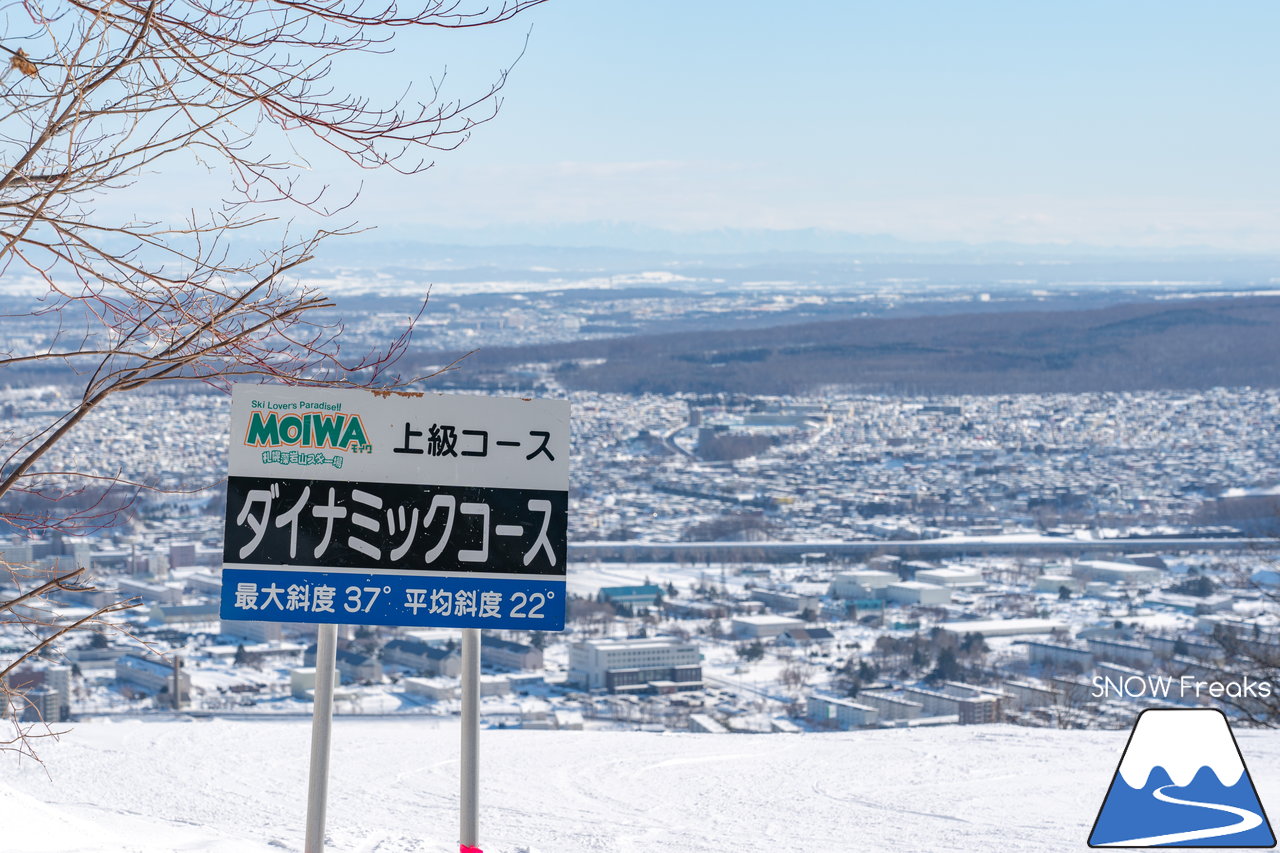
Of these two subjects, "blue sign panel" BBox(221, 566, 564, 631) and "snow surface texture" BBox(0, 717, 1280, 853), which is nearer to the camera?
"blue sign panel" BBox(221, 566, 564, 631)

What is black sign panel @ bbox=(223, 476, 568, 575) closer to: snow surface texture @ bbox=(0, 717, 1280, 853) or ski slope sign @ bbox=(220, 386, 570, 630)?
ski slope sign @ bbox=(220, 386, 570, 630)

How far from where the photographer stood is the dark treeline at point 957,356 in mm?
51250

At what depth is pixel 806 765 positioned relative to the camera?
629 cm

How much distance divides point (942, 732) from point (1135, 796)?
430cm

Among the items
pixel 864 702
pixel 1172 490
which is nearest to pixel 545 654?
pixel 864 702

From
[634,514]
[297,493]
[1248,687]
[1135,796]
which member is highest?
[297,493]

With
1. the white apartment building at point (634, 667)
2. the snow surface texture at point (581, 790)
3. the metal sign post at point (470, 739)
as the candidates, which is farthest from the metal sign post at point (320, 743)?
the white apartment building at point (634, 667)

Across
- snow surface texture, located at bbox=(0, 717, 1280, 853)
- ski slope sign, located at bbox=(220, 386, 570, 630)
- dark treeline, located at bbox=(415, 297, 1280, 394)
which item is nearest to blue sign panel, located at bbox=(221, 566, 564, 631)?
ski slope sign, located at bbox=(220, 386, 570, 630)

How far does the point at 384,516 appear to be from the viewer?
2.40m

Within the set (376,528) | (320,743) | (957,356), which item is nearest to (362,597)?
(376,528)

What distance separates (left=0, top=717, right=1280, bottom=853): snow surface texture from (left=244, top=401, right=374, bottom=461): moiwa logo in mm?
1826

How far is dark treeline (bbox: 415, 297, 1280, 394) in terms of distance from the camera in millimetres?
51250

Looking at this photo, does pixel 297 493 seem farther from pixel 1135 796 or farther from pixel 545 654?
pixel 545 654

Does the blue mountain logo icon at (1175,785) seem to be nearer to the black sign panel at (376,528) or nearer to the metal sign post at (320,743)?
the black sign panel at (376,528)
